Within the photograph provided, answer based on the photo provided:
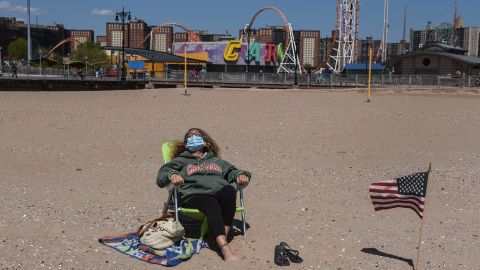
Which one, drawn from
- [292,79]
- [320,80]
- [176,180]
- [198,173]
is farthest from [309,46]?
[176,180]

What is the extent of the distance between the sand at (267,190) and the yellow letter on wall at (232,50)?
70.4 m

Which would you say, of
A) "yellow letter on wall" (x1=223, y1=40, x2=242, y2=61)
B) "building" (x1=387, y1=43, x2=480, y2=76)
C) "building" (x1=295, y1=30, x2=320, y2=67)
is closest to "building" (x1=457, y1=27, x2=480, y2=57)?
"building" (x1=295, y1=30, x2=320, y2=67)

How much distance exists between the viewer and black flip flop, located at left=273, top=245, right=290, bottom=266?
4.95 meters

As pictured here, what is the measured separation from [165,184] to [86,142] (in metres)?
7.94

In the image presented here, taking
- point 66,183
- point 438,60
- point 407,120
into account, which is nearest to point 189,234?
point 66,183

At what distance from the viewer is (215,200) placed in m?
5.29

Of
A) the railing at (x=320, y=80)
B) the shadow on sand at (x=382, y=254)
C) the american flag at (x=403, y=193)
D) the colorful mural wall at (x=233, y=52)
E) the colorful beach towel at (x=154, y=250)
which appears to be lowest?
the shadow on sand at (x=382, y=254)

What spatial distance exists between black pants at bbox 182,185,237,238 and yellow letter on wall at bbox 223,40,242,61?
8262 cm

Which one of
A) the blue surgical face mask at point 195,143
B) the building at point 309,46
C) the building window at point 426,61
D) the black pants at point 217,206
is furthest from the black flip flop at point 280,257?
the building at point 309,46

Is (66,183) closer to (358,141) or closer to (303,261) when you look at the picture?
(303,261)

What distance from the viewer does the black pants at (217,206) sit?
5.11m

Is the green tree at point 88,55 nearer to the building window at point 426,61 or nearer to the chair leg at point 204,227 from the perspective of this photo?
the building window at point 426,61

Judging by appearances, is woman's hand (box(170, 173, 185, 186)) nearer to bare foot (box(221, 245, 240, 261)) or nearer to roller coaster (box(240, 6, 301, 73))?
bare foot (box(221, 245, 240, 261))

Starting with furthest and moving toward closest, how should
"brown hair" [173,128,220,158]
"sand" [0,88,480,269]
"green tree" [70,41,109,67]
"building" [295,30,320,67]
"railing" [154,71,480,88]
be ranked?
"building" [295,30,320,67] → "green tree" [70,41,109,67] → "railing" [154,71,480,88] → "brown hair" [173,128,220,158] → "sand" [0,88,480,269]
